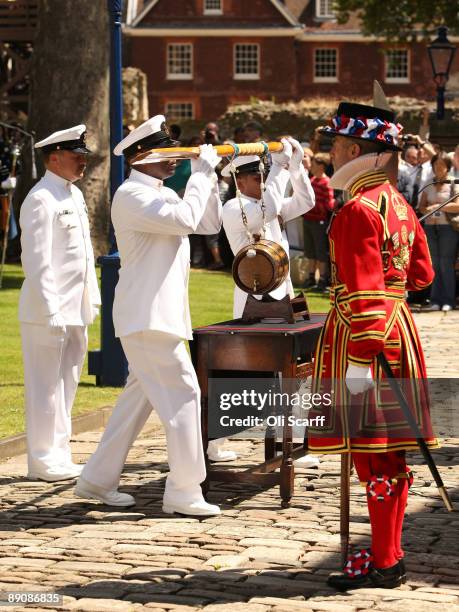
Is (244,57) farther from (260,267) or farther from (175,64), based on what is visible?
(260,267)

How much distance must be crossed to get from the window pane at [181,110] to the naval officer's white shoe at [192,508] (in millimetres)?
57655

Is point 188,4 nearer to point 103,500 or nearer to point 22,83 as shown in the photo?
point 22,83

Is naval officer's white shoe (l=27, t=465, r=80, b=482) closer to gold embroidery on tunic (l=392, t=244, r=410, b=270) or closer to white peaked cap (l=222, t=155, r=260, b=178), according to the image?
white peaked cap (l=222, t=155, r=260, b=178)

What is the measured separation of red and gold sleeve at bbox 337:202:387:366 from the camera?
6145 millimetres

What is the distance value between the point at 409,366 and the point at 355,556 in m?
0.86

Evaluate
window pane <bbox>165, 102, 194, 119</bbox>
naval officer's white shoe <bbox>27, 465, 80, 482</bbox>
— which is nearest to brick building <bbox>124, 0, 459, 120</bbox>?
window pane <bbox>165, 102, 194, 119</bbox>

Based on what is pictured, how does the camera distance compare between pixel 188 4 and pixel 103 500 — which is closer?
pixel 103 500

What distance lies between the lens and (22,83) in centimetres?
3512

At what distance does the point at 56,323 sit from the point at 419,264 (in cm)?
288

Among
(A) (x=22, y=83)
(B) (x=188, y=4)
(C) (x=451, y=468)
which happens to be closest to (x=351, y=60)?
(B) (x=188, y=4)

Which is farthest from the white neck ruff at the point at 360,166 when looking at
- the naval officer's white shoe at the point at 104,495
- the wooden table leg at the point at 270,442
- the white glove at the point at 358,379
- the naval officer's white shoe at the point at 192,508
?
the wooden table leg at the point at 270,442

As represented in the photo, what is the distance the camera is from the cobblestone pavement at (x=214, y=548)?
20.1ft

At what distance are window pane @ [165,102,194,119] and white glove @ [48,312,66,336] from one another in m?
56.5

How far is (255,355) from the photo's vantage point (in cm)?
813
